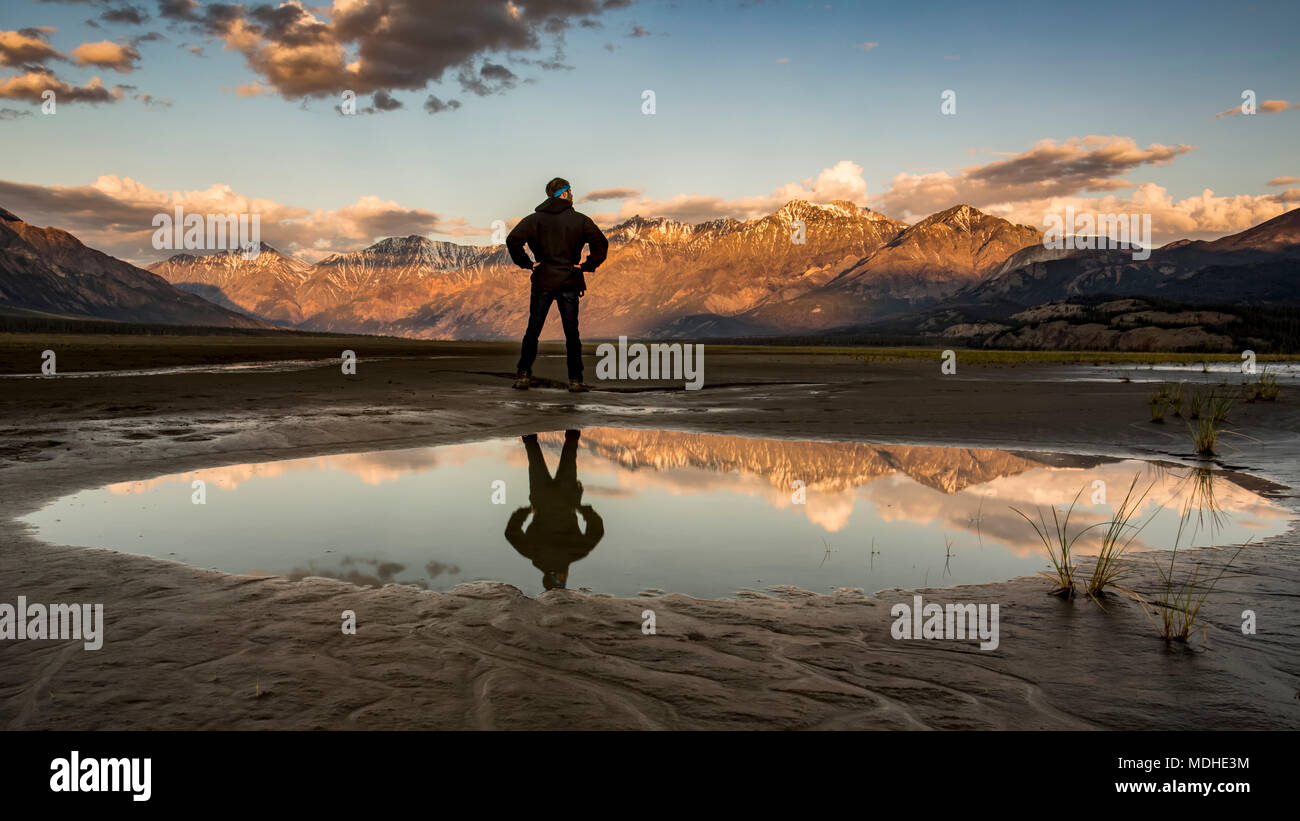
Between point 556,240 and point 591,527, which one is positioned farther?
point 556,240

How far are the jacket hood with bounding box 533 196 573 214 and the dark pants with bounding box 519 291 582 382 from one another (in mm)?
2012

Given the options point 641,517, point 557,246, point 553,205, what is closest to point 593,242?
point 557,246

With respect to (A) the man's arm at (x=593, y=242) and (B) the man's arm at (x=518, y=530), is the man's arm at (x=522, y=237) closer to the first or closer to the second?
(A) the man's arm at (x=593, y=242)

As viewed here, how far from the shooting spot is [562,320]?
65.3 ft

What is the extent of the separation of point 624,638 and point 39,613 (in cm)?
342

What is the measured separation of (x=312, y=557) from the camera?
5.79 meters

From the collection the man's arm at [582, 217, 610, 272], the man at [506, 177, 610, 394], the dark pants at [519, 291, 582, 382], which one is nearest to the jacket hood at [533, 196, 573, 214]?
the man at [506, 177, 610, 394]

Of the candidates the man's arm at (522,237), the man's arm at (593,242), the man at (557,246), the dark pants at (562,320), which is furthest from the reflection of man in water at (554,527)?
the man's arm at (522,237)

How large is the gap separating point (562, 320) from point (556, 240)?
78.7 inches

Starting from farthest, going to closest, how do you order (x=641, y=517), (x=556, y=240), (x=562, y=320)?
(x=562, y=320) → (x=556, y=240) → (x=641, y=517)

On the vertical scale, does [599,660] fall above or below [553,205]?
below

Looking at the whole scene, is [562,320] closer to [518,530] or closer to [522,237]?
[522,237]

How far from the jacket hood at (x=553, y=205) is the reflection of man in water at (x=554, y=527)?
37.3 feet
